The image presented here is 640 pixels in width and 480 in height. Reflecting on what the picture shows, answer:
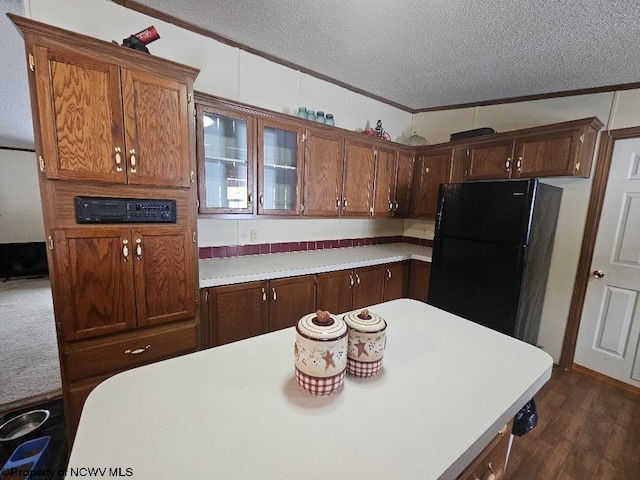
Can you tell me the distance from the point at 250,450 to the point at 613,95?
3.33m

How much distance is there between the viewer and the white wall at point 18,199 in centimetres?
470

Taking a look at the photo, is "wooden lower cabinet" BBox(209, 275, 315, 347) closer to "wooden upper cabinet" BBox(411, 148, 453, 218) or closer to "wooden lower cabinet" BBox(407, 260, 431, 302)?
"wooden lower cabinet" BBox(407, 260, 431, 302)

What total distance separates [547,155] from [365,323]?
245cm

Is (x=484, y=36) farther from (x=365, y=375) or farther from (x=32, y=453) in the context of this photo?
(x=32, y=453)

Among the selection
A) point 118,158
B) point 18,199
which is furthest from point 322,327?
point 18,199

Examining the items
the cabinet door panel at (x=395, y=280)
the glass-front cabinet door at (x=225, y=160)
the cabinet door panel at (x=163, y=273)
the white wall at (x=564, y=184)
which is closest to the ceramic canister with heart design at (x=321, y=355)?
the cabinet door panel at (x=163, y=273)

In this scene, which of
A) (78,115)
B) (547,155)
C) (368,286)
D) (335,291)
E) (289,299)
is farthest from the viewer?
(368,286)

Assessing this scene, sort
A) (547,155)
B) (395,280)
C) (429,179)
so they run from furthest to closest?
(429,179) < (395,280) < (547,155)

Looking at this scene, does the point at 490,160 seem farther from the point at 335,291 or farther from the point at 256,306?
the point at 256,306

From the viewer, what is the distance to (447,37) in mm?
1768

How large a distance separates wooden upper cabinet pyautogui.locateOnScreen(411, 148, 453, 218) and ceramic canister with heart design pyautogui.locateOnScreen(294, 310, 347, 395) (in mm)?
2493

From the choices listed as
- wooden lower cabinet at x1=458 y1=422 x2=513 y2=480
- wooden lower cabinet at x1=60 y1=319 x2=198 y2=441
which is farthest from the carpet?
wooden lower cabinet at x1=458 y1=422 x2=513 y2=480

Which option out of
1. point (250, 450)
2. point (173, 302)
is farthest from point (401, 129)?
point (250, 450)

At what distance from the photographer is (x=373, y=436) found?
1.84 ft
